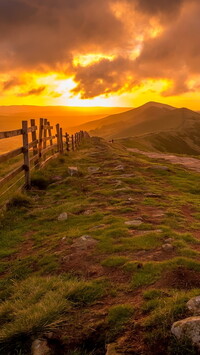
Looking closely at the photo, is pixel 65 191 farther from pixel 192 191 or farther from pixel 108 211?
pixel 192 191

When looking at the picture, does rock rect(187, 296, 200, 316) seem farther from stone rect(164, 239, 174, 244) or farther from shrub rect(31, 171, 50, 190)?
shrub rect(31, 171, 50, 190)

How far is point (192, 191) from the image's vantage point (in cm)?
1409

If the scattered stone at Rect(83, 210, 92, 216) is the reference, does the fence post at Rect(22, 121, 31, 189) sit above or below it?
above

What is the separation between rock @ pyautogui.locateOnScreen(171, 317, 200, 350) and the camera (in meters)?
3.15

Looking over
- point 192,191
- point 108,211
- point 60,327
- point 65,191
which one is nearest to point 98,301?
point 60,327

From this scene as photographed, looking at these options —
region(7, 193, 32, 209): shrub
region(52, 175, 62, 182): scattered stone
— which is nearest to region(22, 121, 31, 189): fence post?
region(7, 193, 32, 209): shrub

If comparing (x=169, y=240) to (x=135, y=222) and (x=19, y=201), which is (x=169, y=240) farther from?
(x=19, y=201)

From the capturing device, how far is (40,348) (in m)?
3.64

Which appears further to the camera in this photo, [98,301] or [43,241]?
[43,241]

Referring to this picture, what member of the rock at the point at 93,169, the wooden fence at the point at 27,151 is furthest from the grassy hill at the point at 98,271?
the rock at the point at 93,169

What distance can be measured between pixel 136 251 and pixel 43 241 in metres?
2.65

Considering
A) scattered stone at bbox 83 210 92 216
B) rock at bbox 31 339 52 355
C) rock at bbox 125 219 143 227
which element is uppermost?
rock at bbox 125 219 143 227

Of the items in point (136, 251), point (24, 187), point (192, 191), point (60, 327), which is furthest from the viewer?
point (192, 191)

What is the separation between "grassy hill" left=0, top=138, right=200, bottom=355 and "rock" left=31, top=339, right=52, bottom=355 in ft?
0.17
